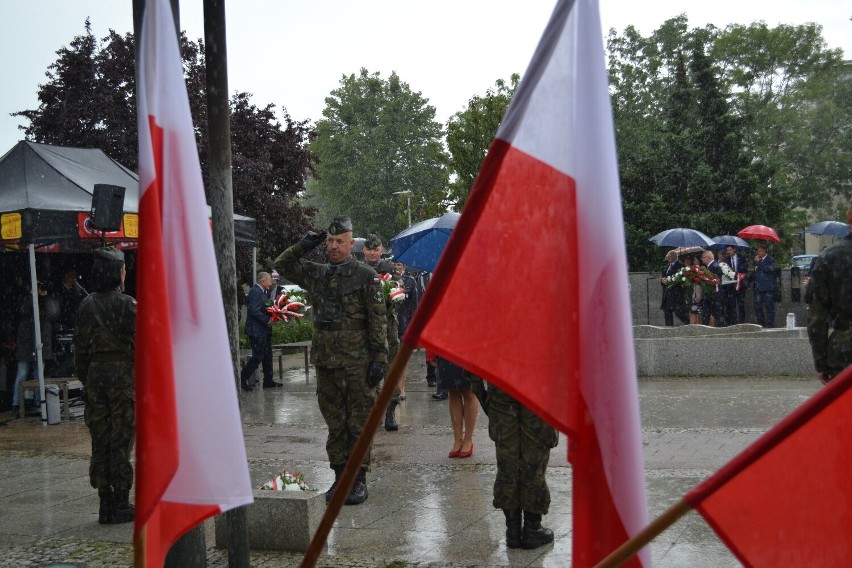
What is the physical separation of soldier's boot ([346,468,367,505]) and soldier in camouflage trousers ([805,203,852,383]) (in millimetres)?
3306

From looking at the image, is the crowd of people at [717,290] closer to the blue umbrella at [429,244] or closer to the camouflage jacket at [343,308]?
the blue umbrella at [429,244]

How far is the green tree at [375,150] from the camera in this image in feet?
255

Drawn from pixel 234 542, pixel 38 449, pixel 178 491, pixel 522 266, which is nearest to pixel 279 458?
pixel 38 449

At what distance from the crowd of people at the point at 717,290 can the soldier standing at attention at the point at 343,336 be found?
42.3 ft

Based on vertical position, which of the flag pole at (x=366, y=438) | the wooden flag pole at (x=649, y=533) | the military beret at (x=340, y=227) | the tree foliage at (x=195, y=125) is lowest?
the wooden flag pole at (x=649, y=533)

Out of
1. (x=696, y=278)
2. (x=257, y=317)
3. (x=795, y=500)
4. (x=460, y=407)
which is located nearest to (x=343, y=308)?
(x=460, y=407)

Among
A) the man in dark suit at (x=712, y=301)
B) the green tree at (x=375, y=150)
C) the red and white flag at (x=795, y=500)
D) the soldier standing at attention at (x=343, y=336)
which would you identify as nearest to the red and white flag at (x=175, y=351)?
the red and white flag at (x=795, y=500)

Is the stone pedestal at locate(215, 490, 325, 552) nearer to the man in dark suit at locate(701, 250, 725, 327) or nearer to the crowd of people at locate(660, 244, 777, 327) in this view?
the crowd of people at locate(660, 244, 777, 327)

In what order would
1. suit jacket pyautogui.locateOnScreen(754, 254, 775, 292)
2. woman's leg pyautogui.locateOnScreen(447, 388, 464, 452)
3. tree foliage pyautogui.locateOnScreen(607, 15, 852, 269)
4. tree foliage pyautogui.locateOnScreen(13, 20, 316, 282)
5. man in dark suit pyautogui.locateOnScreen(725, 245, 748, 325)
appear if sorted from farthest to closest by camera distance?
tree foliage pyautogui.locateOnScreen(607, 15, 852, 269) → tree foliage pyautogui.locateOnScreen(13, 20, 316, 282) → man in dark suit pyautogui.locateOnScreen(725, 245, 748, 325) → suit jacket pyautogui.locateOnScreen(754, 254, 775, 292) → woman's leg pyautogui.locateOnScreen(447, 388, 464, 452)

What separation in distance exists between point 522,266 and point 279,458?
25.1ft

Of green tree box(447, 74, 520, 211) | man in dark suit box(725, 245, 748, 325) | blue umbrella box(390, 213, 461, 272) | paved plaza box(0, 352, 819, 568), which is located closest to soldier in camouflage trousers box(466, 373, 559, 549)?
paved plaza box(0, 352, 819, 568)

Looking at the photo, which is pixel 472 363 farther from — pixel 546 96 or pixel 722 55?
pixel 722 55

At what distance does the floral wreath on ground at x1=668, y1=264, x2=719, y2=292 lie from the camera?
19.5 metres

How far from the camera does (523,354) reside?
278 centimetres
